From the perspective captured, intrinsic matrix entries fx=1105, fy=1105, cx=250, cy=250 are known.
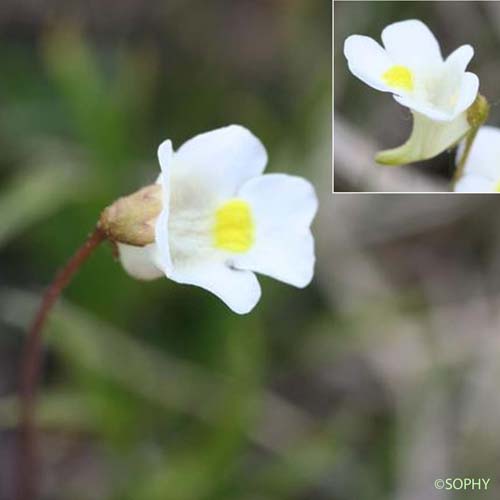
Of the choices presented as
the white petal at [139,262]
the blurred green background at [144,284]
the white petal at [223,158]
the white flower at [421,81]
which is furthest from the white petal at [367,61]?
the blurred green background at [144,284]

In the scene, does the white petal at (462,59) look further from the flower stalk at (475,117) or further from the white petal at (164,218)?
the white petal at (164,218)

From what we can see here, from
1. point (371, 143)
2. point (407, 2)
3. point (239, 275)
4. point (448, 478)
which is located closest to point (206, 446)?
point (448, 478)

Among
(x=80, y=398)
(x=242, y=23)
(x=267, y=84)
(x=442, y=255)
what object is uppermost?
(x=242, y=23)

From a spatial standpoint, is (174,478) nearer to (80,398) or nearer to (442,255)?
(80,398)

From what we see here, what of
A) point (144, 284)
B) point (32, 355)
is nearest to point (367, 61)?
point (32, 355)

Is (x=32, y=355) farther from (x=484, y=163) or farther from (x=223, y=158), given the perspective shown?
(x=484, y=163)

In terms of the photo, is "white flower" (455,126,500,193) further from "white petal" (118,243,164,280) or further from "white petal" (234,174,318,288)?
"white petal" (118,243,164,280)
